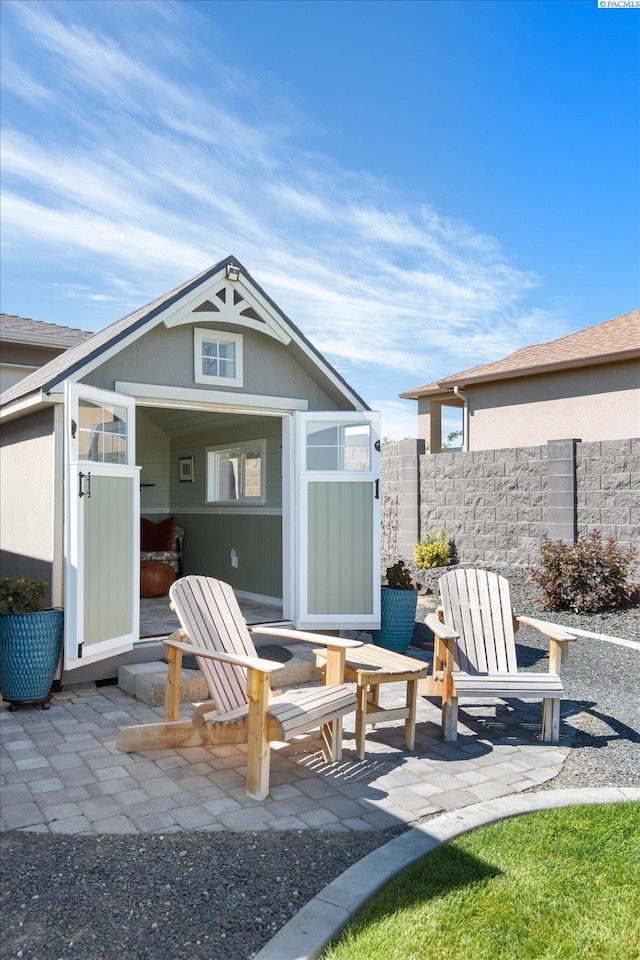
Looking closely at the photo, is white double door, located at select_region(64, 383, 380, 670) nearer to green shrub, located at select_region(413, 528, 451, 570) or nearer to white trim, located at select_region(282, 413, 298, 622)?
white trim, located at select_region(282, 413, 298, 622)

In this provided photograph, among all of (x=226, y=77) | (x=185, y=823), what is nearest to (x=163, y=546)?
(x=226, y=77)

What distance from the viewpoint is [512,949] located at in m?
2.53

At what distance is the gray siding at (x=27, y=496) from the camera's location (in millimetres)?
6035

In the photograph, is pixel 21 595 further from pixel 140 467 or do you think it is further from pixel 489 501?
pixel 489 501

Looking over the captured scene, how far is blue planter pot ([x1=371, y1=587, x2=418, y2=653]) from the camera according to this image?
7188 mm

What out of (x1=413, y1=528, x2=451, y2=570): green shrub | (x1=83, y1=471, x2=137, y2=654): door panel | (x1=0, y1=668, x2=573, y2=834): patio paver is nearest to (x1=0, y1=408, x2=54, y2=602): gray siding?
(x1=83, y1=471, x2=137, y2=654): door panel

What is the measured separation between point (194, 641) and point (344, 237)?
9.95 metres

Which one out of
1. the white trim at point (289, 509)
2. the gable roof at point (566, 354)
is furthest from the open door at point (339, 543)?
the gable roof at point (566, 354)

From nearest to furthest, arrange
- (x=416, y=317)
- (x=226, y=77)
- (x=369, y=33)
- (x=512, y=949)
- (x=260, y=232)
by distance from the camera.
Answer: (x=512, y=949), (x=369, y=33), (x=226, y=77), (x=260, y=232), (x=416, y=317)

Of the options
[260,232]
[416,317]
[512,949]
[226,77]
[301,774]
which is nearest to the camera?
[512,949]

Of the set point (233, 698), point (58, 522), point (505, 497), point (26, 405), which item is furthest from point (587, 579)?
point (26, 405)

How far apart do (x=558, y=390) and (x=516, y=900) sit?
1168cm

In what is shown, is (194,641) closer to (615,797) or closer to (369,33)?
(615,797)

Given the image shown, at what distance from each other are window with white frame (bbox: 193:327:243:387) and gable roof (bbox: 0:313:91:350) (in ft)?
20.9
